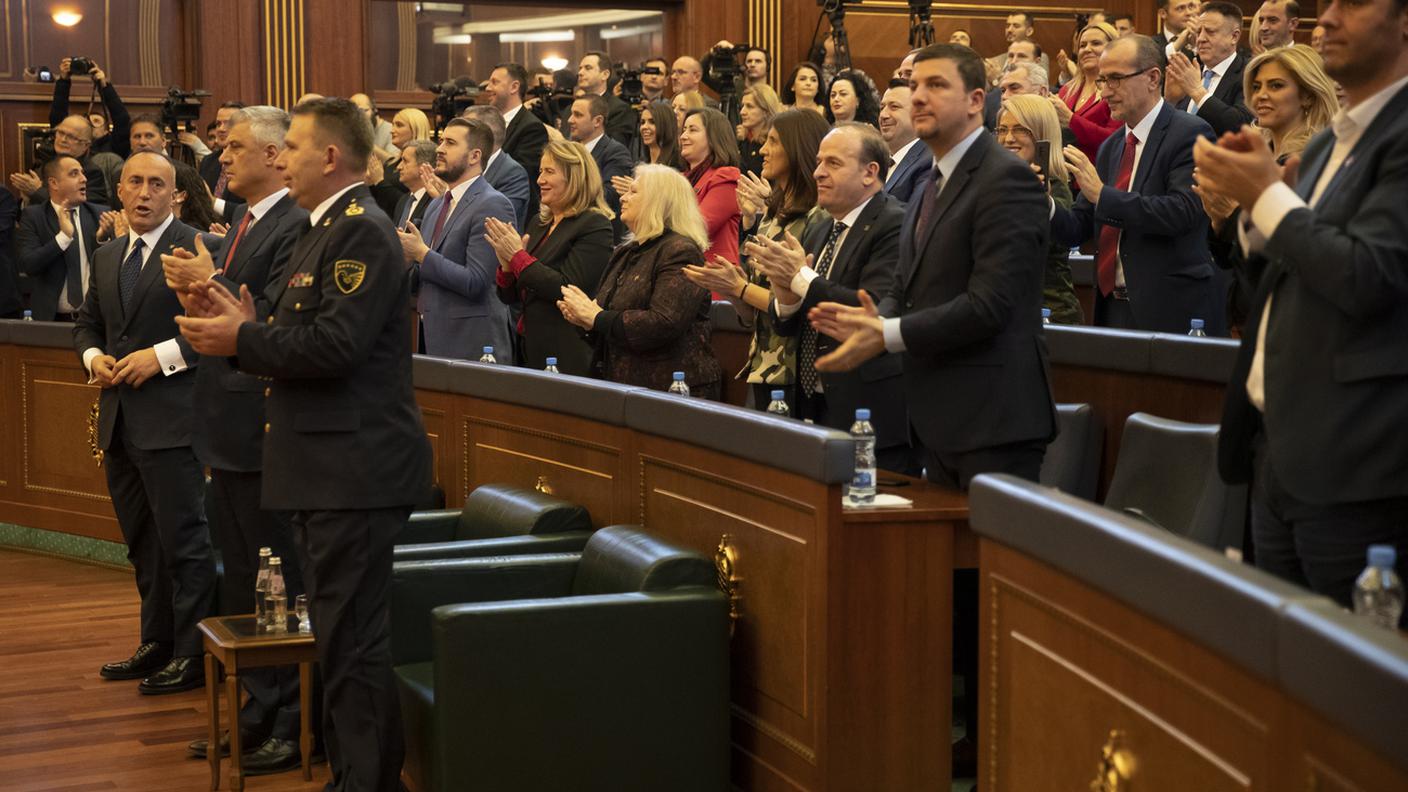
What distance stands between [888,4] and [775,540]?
872 cm

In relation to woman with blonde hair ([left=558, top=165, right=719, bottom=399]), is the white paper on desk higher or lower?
lower

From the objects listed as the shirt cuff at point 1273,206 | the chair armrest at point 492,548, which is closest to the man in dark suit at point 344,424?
the chair armrest at point 492,548

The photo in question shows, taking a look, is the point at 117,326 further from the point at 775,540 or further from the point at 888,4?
the point at 888,4

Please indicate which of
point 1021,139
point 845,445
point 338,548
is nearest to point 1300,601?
point 845,445

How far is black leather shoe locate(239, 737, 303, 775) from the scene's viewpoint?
3770 millimetres

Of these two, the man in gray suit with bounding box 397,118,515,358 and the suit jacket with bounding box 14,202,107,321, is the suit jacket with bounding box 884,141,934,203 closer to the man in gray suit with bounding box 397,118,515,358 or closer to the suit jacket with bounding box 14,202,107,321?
the man in gray suit with bounding box 397,118,515,358

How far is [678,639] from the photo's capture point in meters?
3.21

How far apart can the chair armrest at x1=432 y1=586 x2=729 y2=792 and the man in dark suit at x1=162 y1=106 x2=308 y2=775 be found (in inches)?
35.3

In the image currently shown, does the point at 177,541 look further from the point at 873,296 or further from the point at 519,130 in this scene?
the point at 519,130

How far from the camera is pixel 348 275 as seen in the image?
314 centimetres

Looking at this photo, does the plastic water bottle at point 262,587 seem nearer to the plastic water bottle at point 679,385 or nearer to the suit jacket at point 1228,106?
the plastic water bottle at point 679,385

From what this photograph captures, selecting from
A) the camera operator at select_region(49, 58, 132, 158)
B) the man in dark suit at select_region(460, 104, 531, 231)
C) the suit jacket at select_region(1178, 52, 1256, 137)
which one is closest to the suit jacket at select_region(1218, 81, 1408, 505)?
the suit jacket at select_region(1178, 52, 1256, 137)

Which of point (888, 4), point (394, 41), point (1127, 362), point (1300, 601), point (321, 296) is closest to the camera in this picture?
point (1300, 601)

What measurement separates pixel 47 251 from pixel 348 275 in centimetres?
473
